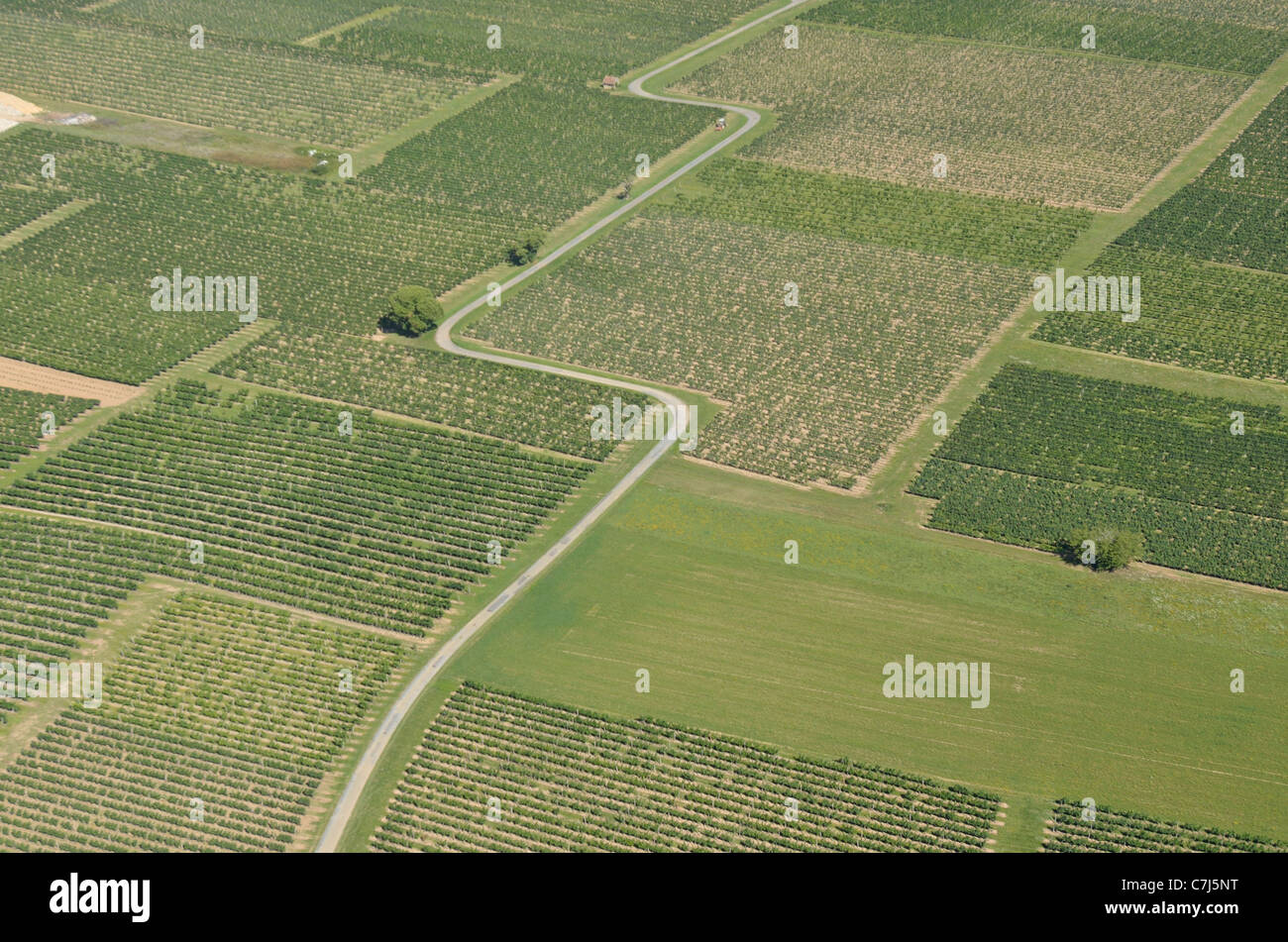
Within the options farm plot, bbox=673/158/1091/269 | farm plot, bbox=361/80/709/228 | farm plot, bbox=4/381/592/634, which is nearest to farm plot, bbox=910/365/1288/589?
farm plot, bbox=673/158/1091/269

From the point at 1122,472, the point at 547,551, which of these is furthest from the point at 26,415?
the point at 1122,472

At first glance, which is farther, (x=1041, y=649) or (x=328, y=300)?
(x=328, y=300)

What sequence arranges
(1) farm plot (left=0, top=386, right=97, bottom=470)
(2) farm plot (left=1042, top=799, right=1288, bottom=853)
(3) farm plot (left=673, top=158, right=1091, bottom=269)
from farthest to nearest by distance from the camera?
1. (3) farm plot (left=673, top=158, right=1091, bottom=269)
2. (1) farm plot (left=0, top=386, right=97, bottom=470)
3. (2) farm plot (left=1042, top=799, right=1288, bottom=853)

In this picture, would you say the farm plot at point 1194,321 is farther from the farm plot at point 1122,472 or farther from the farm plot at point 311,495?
the farm plot at point 311,495

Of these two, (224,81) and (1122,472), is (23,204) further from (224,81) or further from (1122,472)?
(1122,472)

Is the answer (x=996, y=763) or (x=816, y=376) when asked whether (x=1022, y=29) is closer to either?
(x=816, y=376)

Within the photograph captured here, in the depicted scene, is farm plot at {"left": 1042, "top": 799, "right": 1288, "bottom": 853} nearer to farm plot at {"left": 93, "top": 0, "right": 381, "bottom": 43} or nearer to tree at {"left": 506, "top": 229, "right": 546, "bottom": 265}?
tree at {"left": 506, "top": 229, "right": 546, "bottom": 265}

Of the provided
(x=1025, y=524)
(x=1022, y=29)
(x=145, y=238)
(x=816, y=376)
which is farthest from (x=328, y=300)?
(x=1022, y=29)
